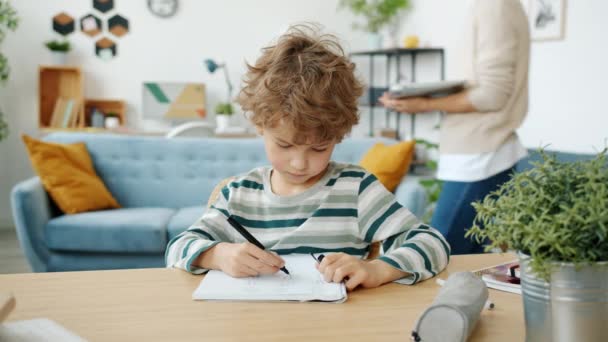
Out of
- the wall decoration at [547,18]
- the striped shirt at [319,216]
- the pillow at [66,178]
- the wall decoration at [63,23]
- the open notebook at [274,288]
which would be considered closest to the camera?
the open notebook at [274,288]

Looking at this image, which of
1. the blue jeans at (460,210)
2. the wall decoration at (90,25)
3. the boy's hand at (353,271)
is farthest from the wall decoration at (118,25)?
the boy's hand at (353,271)

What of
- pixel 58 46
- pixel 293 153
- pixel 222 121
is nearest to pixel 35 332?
pixel 293 153

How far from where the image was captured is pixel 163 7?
542 centimetres

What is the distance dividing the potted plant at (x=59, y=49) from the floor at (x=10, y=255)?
146 cm

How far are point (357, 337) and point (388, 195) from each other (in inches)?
19.7

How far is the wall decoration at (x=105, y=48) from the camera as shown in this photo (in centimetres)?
534

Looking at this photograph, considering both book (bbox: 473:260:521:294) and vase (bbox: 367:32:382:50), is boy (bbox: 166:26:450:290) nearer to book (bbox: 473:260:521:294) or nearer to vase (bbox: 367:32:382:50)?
book (bbox: 473:260:521:294)

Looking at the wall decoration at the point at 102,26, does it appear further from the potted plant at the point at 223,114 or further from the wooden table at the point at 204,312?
the wooden table at the point at 204,312

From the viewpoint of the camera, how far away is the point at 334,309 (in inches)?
32.4

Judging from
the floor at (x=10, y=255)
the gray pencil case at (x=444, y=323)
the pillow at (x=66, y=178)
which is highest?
the gray pencil case at (x=444, y=323)

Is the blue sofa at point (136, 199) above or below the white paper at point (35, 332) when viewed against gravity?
below

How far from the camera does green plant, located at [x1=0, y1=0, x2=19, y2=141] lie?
15.1ft

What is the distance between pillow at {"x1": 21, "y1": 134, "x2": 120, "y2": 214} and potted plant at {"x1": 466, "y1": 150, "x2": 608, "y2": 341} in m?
2.77

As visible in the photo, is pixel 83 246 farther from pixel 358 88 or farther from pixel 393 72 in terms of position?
pixel 393 72
